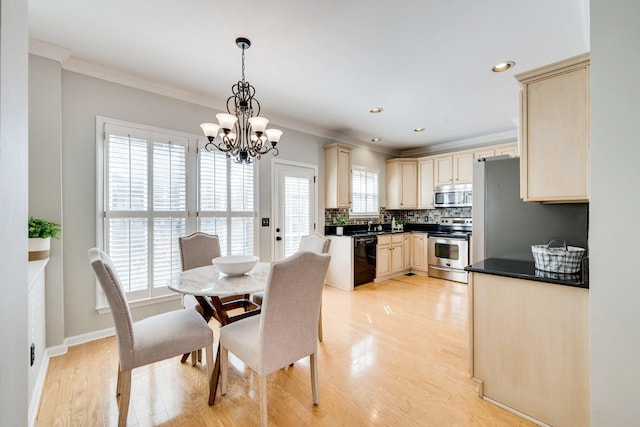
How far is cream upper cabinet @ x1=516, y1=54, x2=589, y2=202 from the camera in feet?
5.02

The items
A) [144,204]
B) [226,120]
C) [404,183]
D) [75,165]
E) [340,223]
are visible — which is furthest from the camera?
[404,183]

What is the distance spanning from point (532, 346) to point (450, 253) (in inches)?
133

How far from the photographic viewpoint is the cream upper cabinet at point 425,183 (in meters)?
5.52

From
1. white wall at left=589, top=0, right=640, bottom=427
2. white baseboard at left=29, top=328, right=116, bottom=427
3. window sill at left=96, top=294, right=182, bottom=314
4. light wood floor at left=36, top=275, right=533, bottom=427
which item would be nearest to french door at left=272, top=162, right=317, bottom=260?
window sill at left=96, top=294, right=182, bottom=314

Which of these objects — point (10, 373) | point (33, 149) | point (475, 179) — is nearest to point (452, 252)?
point (475, 179)

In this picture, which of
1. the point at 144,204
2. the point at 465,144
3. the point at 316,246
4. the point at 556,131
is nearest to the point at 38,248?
A: the point at 144,204

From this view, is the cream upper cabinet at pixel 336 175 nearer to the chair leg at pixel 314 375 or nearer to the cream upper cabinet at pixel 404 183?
the cream upper cabinet at pixel 404 183

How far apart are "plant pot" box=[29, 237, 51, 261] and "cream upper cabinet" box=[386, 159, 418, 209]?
17.5 feet

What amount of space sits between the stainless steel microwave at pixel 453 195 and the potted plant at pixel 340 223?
1936mm

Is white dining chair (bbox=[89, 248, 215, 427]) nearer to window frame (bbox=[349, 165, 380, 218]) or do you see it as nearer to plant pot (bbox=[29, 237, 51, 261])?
plant pot (bbox=[29, 237, 51, 261])

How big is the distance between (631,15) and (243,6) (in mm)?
2058

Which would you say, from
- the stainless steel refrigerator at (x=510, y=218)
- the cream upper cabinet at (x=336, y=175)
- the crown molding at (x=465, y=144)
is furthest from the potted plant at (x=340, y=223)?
the stainless steel refrigerator at (x=510, y=218)

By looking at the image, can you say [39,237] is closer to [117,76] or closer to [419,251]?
[117,76]

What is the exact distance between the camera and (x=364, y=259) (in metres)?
4.54
